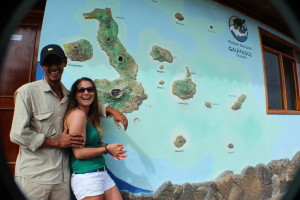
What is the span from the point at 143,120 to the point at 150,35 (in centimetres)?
118

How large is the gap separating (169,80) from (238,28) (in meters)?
1.94

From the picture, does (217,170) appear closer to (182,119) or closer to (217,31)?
(182,119)

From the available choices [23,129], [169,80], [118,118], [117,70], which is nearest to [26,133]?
[23,129]

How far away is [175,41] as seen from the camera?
3020 millimetres

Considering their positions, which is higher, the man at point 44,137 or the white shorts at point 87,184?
the man at point 44,137

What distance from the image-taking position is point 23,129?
1.41m

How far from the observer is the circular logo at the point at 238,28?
12.1ft

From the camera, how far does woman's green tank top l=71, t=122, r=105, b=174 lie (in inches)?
62.4

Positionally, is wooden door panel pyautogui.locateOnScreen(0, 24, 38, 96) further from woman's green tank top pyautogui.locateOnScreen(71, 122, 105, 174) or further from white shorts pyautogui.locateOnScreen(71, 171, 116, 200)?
white shorts pyautogui.locateOnScreen(71, 171, 116, 200)

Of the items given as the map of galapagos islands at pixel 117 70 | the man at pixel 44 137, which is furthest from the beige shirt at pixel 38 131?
the map of galapagos islands at pixel 117 70

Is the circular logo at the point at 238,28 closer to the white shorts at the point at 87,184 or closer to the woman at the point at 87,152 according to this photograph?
the woman at the point at 87,152

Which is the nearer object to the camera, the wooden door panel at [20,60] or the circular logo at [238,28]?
the wooden door panel at [20,60]

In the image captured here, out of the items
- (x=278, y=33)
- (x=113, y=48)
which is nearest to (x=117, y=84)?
(x=113, y=48)

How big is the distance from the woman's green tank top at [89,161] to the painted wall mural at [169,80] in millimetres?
759
